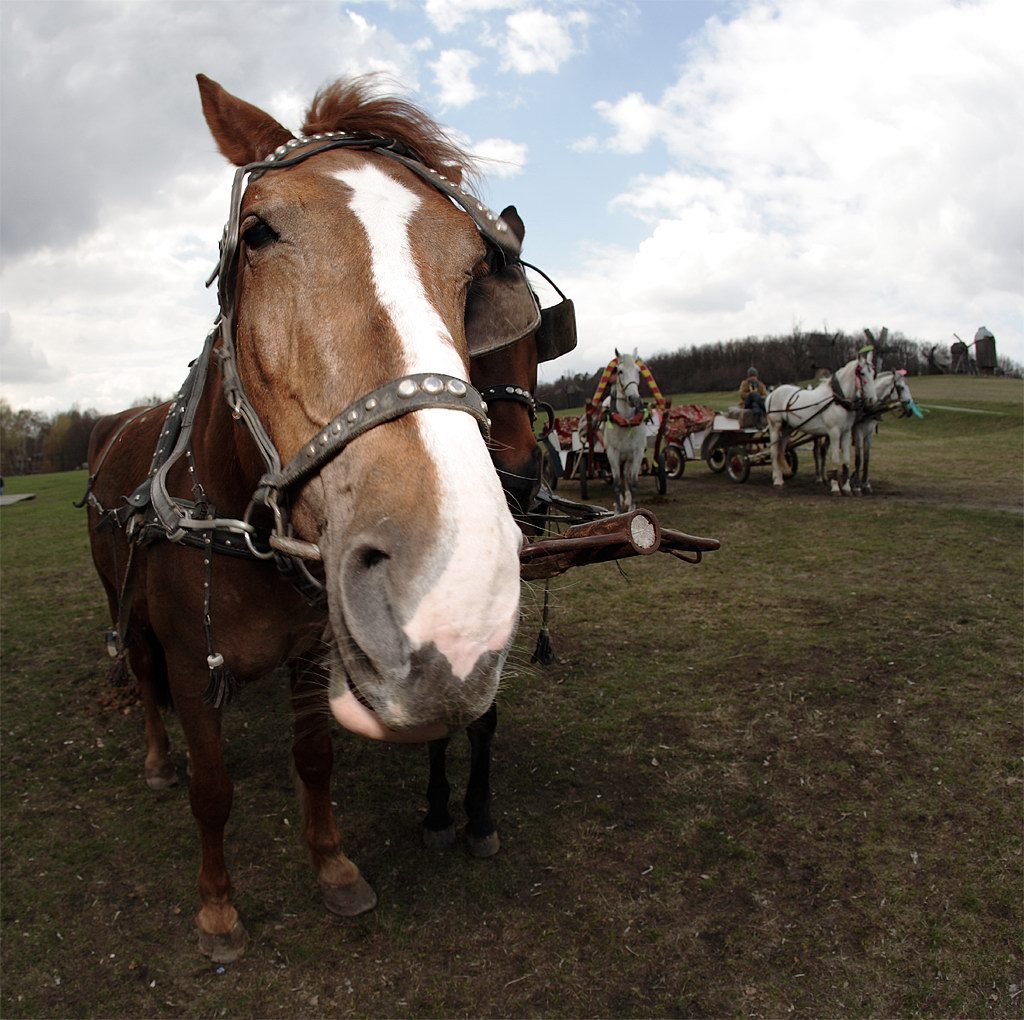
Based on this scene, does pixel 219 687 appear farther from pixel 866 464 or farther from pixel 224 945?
pixel 866 464

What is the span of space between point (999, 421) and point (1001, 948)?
2725cm

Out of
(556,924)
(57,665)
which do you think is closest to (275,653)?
(556,924)

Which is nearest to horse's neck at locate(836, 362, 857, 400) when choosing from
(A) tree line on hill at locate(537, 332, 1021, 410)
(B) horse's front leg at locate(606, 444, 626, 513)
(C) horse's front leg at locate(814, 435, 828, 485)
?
(C) horse's front leg at locate(814, 435, 828, 485)

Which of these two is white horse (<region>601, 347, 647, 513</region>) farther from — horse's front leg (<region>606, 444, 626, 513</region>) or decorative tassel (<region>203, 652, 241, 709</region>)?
decorative tassel (<region>203, 652, 241, 709</region>)

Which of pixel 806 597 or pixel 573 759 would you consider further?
pixel 806 597

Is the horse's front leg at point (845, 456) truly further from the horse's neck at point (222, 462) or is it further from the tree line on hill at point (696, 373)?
the tree line on hill at point (696, 373)

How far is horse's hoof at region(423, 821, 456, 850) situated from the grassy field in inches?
2.9

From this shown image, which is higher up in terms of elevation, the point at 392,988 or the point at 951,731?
the point at 951,731

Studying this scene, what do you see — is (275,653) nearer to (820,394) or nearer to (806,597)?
(806,597)

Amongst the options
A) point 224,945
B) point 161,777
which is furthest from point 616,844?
point 161,777

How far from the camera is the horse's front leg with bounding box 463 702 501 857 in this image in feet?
10.7

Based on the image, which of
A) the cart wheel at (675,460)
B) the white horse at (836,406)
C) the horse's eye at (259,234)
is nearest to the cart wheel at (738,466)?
the cart wheel at (675,460)

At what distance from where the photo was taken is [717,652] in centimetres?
563

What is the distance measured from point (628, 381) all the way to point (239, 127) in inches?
376
